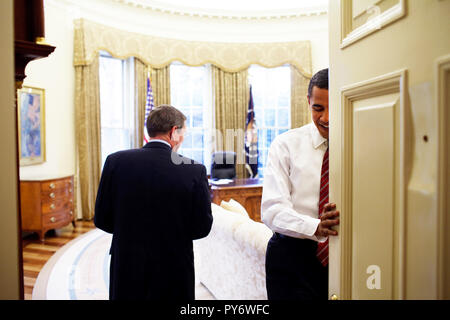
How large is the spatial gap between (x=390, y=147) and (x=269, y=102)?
703 cm

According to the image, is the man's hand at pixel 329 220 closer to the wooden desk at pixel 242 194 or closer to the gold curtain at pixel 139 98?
the wooden desk at pixel 242 194

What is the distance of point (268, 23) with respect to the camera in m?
7.40

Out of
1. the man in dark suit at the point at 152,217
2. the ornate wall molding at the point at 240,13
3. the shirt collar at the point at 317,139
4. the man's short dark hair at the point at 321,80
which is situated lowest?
the man in dark suit at the point at 152,217

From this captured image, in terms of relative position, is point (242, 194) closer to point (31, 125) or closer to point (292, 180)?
point (31, 125)

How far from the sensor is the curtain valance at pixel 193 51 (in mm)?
5934

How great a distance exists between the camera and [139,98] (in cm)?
650

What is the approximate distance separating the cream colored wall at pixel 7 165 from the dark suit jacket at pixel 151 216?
90 centimetres

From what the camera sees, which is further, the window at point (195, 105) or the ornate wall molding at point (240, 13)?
the window at point (195, 105)

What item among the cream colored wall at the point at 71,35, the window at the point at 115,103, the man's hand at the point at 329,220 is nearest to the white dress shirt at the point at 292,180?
the man's hand at the point at 329,220

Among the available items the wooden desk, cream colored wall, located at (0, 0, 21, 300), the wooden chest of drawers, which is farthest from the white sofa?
the wooden chest of drawers

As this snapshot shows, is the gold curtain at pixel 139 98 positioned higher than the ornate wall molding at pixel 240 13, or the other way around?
the ornate wall molding at pixel 240 13

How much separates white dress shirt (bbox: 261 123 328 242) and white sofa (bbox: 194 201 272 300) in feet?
2.53

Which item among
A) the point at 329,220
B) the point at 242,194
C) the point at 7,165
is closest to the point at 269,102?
the point at 242,194

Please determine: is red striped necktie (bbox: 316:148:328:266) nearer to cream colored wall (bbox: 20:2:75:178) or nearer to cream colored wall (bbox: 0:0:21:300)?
cream colored wall (bbox: 0:0:21:300)
